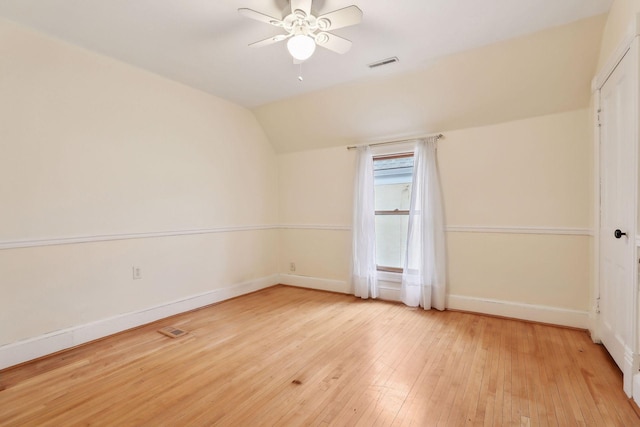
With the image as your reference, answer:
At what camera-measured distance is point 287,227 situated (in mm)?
4832

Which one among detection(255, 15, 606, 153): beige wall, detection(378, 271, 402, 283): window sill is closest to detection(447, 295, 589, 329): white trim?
detection(378, 271, 402, 283): window sill

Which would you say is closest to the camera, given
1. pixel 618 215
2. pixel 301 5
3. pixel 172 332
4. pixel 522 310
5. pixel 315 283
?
pixel 301 5

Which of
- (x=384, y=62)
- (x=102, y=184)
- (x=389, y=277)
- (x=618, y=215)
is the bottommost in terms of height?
(x=389, y=277)

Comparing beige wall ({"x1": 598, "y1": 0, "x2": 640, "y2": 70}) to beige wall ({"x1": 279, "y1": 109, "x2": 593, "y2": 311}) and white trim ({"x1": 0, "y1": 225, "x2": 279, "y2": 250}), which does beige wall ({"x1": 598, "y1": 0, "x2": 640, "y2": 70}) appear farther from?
white trim ({"x1": 0, "y1": 225, "x2": 279, "y2": 250})

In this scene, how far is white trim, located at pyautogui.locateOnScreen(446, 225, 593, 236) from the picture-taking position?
9.57ft

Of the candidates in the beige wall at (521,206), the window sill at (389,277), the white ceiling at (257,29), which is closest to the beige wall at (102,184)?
the white ceiling at (257,29)

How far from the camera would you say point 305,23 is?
2094 mm

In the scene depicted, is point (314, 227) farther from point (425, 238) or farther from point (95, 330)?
point (95, 330)

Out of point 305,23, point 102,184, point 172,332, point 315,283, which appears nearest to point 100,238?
point 102,184

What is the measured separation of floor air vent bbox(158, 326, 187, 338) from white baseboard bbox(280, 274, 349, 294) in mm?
1985

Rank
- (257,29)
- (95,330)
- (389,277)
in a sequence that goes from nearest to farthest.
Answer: (257,29)
(95,330)
(389,277)

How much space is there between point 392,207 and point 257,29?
261 cm

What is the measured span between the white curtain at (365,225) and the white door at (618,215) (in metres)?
2.20

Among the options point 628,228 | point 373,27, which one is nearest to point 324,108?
point 373,27
